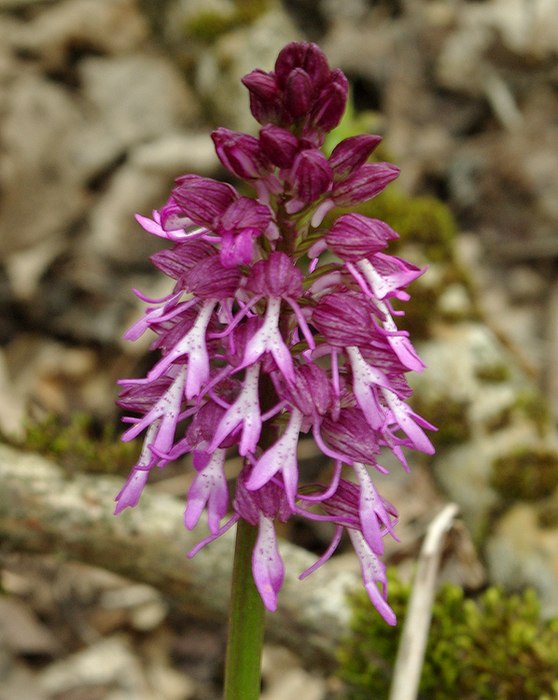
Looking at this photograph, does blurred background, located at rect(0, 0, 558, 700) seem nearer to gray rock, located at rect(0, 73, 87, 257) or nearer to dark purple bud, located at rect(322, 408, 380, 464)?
gray rock, located at rect(0, 73, 87, 257)

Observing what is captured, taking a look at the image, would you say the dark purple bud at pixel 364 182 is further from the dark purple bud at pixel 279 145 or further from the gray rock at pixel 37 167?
the gray rock at pixel 37 167

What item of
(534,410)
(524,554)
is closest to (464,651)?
(524,554)

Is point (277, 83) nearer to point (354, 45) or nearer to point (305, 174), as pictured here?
point (305, 174)

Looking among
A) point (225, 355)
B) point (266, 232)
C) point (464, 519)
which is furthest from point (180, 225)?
point (464, 519)

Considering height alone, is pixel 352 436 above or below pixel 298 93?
below

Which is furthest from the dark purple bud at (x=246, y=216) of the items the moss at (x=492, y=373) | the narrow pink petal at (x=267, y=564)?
the moss at (x=492, y=373)

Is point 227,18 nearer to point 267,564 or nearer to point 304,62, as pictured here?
point 304,62
